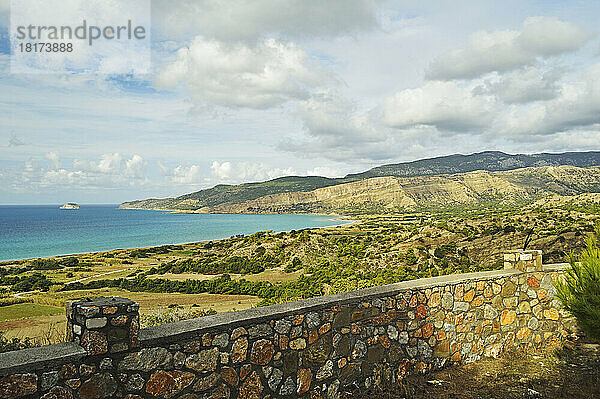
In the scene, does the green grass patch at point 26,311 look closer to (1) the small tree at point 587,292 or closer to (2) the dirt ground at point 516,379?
(2) the dirt ground at point 516,379

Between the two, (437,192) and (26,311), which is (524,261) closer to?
(26,311)

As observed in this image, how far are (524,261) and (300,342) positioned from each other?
12.4ft

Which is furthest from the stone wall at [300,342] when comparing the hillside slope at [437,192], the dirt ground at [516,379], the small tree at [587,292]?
the hillside slope at [437,192]

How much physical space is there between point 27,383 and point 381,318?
3.29 metres

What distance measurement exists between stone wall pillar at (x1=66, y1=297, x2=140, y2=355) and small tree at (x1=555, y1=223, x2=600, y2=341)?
4.71m

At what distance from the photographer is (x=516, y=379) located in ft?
16.4

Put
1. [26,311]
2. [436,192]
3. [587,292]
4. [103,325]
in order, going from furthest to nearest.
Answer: [436,192] < [26,311] < [587,292] < [103,325]

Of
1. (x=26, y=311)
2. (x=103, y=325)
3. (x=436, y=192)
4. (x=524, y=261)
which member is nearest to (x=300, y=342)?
(x=103, y=325)

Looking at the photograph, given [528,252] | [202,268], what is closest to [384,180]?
[202,268]

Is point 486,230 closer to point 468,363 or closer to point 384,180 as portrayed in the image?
point 468,363

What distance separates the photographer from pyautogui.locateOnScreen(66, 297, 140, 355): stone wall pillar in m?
2.74

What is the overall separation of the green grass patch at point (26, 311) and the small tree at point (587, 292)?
13.3 meters

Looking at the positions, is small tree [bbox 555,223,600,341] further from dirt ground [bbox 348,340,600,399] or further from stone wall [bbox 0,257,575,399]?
stone wall [bbox 0,257,575,399]

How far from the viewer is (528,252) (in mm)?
6086
